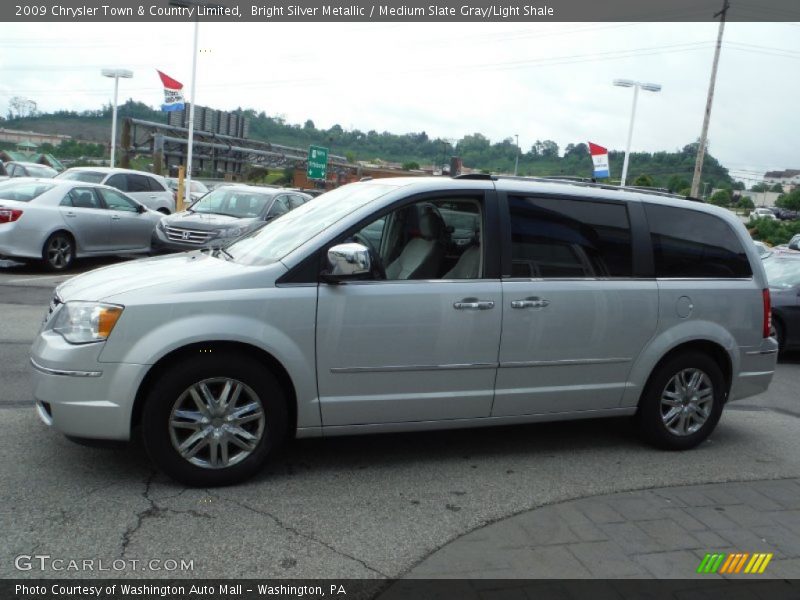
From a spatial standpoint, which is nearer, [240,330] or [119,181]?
[240,330]

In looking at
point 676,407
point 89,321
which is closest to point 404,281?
point 89,321

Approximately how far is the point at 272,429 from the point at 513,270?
71.3 inches

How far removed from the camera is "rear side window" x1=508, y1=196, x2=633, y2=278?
4.94 metres

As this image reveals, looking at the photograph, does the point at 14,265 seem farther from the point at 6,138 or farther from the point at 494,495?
the point at 6,138

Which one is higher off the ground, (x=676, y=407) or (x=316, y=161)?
(x=316, y=161)

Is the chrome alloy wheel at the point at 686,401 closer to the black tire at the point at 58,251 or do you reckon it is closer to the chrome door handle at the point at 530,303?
the chrome door handle at the point at 530,303

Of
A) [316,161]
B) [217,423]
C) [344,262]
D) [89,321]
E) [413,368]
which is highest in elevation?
[316,161]

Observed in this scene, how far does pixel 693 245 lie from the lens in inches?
218

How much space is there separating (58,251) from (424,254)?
10.1 meters

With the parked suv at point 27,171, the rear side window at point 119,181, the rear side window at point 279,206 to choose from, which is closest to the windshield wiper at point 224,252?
the rear side window at point 279,206

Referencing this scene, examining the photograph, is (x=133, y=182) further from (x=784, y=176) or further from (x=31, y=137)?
(x=784, y=176)

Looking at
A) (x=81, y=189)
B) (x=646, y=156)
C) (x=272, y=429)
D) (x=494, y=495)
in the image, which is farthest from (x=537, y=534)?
(x=646, y=156)

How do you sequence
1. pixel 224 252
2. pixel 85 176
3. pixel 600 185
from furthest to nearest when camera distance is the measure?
pixel 85 176 → pixel 600 185 → pixel 224 252

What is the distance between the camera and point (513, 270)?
4.86m
